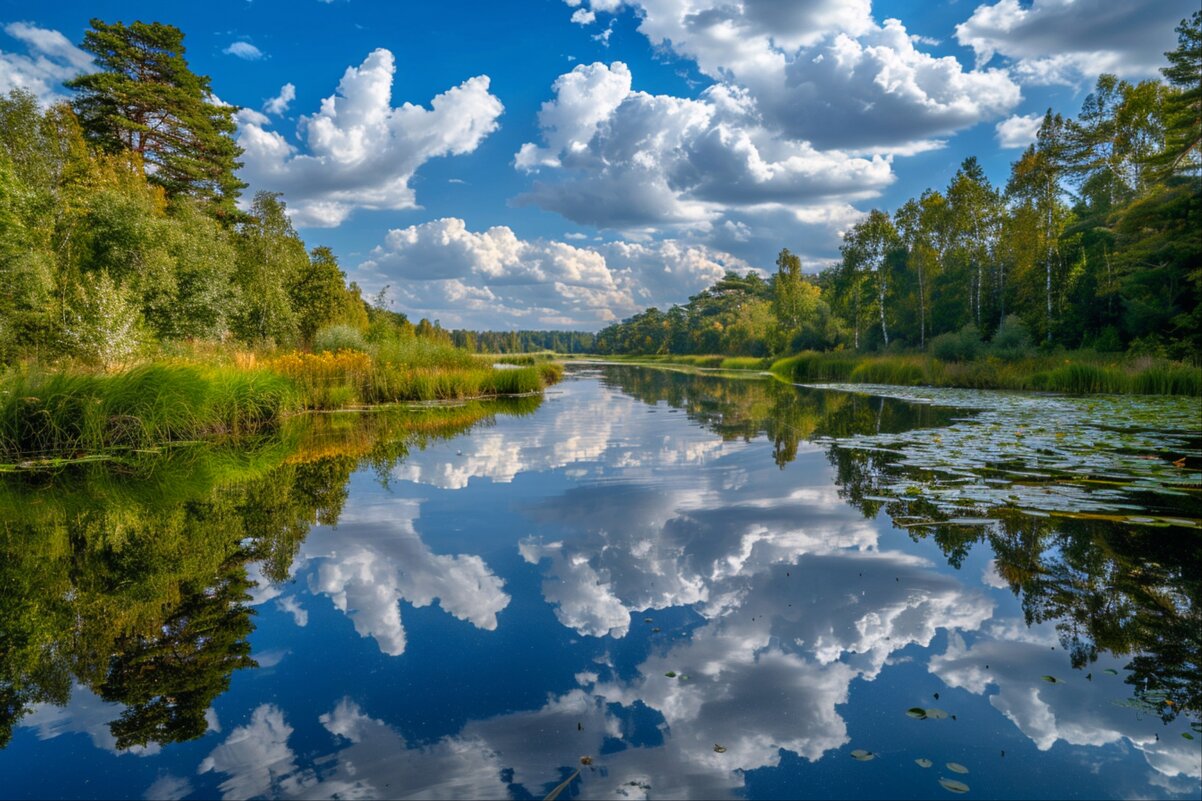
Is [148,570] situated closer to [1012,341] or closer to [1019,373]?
[1019,373]

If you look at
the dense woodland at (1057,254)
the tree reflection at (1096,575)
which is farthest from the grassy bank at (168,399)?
the dense woodland at (1057,254)

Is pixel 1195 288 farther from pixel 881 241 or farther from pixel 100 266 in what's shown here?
pixel 100 266

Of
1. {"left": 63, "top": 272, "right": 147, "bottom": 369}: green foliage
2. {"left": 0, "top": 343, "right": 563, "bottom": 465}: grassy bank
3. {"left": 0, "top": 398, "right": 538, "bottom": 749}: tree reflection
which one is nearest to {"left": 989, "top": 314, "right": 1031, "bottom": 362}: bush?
{"left": 0, "top": 343, "right": 563, "bottom": 465}: grassy bank

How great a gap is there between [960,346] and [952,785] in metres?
32.5

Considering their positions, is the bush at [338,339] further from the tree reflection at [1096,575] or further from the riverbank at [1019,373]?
the riverbank at [1019,373]

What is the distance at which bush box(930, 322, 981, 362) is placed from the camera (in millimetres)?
29978

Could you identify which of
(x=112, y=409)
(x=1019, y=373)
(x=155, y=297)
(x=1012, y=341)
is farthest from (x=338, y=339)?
(x=1012, y=341)

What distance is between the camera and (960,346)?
99.5 ft

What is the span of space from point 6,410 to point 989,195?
142 ft

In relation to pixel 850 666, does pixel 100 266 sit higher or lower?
higher

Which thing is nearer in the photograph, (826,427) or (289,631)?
(289,631)

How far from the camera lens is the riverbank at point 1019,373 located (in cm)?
1906

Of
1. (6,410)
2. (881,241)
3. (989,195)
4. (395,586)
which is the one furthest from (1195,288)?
(6,410)

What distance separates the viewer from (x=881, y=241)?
39.9m
